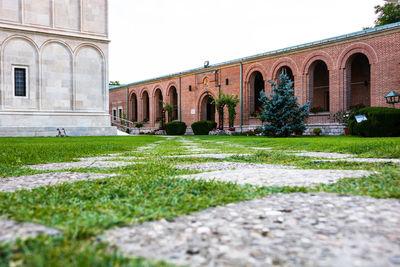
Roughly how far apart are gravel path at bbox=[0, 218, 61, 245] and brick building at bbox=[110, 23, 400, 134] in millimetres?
18307

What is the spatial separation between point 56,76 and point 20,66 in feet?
5.55

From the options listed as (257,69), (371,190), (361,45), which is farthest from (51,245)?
(257,69)

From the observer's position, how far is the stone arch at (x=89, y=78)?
17.8 meters

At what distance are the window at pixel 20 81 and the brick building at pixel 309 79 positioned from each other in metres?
14.0

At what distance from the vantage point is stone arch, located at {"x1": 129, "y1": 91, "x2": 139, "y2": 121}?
120 ft

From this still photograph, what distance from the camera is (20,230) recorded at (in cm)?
114

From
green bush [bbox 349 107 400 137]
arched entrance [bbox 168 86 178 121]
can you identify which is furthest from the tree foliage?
arched entrance [bbox 168 86 178 121]

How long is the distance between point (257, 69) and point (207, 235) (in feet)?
73.6

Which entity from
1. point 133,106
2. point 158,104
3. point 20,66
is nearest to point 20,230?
point 20,66

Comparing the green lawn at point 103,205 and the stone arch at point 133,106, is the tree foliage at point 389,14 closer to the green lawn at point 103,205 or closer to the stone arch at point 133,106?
the stone arch at point 133,106

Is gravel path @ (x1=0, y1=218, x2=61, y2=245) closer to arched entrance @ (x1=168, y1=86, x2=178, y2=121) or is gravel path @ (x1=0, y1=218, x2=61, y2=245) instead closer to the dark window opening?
the dark window opening

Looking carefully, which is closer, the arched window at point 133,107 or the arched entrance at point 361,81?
the arched entrance at point 361,81

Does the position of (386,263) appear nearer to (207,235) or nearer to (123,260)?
(207,235)

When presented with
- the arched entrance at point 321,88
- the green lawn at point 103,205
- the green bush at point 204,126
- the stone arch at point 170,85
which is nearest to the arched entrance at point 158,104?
the stone arch at point 170,85
